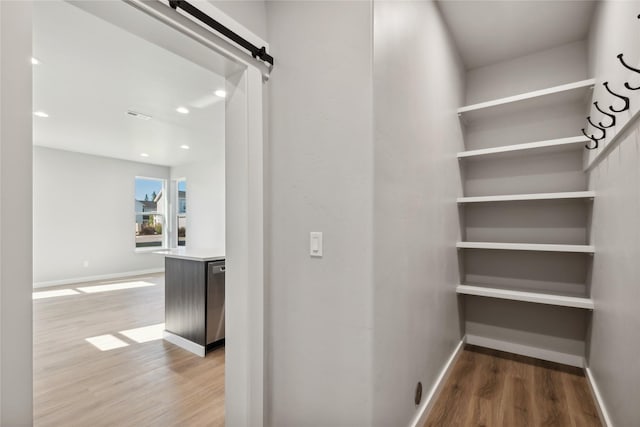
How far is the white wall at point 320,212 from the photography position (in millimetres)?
1346

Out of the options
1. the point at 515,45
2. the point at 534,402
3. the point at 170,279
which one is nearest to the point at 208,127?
the point at 170,279

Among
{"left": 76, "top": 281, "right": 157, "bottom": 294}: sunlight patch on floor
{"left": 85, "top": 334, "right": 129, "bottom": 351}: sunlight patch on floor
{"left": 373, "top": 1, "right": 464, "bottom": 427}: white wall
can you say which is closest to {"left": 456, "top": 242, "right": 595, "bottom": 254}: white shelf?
{"left": 373, "top": 1, "right": 464, "bottom": 427}: white wall

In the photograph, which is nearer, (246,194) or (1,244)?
(1,244)

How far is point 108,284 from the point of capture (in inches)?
244

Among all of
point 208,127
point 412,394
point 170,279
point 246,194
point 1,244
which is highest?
point 208,127

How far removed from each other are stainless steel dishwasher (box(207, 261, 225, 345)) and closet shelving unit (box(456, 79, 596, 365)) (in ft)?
7.31

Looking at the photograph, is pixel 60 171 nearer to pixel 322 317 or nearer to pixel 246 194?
pixel 246 194

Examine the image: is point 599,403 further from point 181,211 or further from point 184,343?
point 181,211

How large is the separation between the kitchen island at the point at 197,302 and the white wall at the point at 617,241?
2902 millimetres

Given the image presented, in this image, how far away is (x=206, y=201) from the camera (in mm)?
7297

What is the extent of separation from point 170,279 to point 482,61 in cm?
384

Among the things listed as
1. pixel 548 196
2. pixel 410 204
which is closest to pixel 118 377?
pixel 410 204

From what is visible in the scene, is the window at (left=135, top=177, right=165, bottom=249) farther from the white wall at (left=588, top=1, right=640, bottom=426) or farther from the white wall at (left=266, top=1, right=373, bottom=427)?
the white wall at (left=588, top=1, right=640, bottom=426)

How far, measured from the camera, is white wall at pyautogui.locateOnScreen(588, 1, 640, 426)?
53.9 inches
